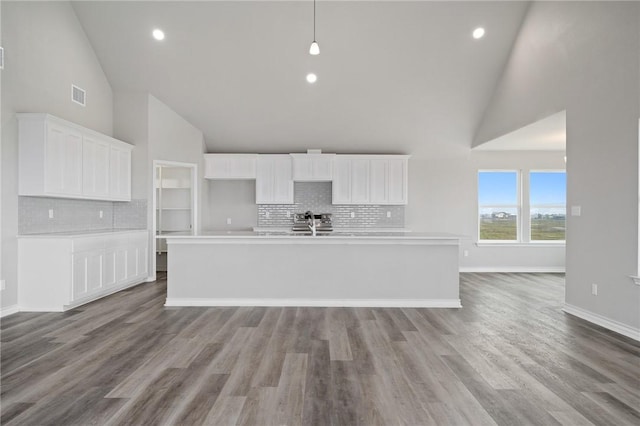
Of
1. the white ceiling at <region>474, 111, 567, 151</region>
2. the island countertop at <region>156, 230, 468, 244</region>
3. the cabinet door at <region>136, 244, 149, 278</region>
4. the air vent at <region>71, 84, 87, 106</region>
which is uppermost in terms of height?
the air vent at <region>71, 84, 87, 106</region>

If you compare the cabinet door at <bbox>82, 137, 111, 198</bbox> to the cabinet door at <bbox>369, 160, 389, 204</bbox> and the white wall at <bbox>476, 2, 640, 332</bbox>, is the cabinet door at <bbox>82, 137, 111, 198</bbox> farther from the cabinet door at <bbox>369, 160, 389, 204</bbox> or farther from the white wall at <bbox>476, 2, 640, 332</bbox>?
the white wall at <bbox>476, 2, 640, 332</bbox>

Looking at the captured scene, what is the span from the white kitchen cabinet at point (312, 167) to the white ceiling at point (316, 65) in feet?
1.46

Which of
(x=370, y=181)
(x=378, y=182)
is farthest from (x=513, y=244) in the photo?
(x=370, y=181)

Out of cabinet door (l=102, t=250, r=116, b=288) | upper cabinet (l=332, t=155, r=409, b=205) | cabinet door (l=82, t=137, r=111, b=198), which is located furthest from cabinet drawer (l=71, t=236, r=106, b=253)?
upper cabinet (l=332, t=155, r=409, b=205)

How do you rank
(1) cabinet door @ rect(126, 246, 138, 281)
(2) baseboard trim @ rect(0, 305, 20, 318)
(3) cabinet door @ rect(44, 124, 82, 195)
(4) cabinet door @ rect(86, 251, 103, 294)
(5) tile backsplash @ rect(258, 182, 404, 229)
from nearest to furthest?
(2) baseboard trim @ rect(0, 305, 20, 318) < (3) cabinet door @ rect(44, 124, 82, 195) < (4) cabinet door @ rect(86, 251, 103, 294) < (1) cabinet door @ rect(126, 246, 138, 281) < (5) tile backsplash @ rect(258, 182, 404, 229)

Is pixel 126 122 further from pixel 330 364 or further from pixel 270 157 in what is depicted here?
pixel 330 364

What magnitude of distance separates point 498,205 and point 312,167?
4234 millimetres

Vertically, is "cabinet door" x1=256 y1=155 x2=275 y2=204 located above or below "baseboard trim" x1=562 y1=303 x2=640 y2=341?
above

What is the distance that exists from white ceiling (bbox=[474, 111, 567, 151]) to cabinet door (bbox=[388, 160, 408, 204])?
1.62 m

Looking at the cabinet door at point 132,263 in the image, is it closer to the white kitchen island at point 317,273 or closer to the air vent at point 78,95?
the white kitchen island at point 317,273

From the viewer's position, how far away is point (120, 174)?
6.25 metres

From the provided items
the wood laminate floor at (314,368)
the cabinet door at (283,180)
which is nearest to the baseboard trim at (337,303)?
the wood laminate floor at (314,368)

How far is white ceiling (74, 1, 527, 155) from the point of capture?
A: 17.8ft

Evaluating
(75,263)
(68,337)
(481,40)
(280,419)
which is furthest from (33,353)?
(481,40)
